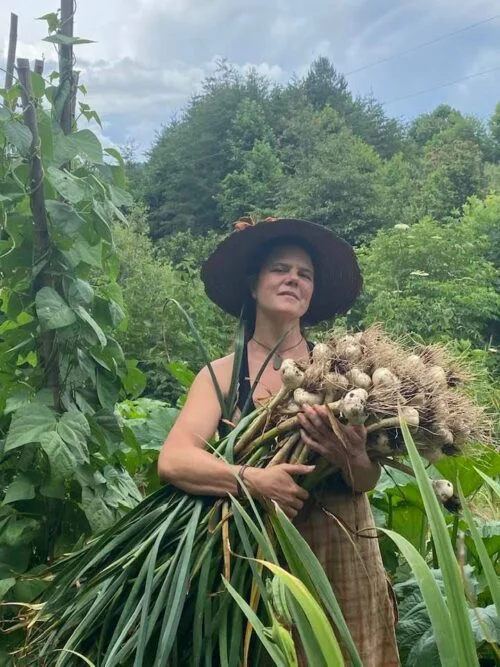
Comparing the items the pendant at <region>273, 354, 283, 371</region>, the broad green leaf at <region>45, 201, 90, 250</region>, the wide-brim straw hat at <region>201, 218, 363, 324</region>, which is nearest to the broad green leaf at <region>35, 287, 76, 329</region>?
the broad green leaf at <region>45, 201, 90, 250</region>

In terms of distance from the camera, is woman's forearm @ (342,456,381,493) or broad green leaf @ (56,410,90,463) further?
broad green leaf @ (56,410,90,463)

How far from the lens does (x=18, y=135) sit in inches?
62.5

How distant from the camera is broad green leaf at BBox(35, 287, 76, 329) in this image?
158 cm

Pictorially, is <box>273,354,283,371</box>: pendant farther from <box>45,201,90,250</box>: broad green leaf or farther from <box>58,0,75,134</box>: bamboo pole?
<box>58,0,75,134</box>: bamboo pole

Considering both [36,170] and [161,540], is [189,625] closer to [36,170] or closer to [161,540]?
[161,540]

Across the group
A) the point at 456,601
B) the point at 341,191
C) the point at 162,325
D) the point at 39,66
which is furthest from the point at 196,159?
the point at 456,601

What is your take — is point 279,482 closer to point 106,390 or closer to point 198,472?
point 198,472

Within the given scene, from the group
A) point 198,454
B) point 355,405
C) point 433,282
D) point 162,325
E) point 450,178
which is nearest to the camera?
point 355,405

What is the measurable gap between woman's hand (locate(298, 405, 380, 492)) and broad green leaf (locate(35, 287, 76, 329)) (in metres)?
0.62

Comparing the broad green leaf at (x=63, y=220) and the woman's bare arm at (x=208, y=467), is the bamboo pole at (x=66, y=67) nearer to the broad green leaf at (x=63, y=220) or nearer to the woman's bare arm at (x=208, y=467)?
the broad green leaf at (x=63, y=220)

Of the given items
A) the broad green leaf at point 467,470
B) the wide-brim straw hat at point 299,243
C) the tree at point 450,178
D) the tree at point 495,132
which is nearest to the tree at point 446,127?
the tree at point 495,132

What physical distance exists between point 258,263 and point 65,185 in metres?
0.46

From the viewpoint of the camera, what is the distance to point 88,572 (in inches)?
55.9

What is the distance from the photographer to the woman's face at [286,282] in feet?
5.25
